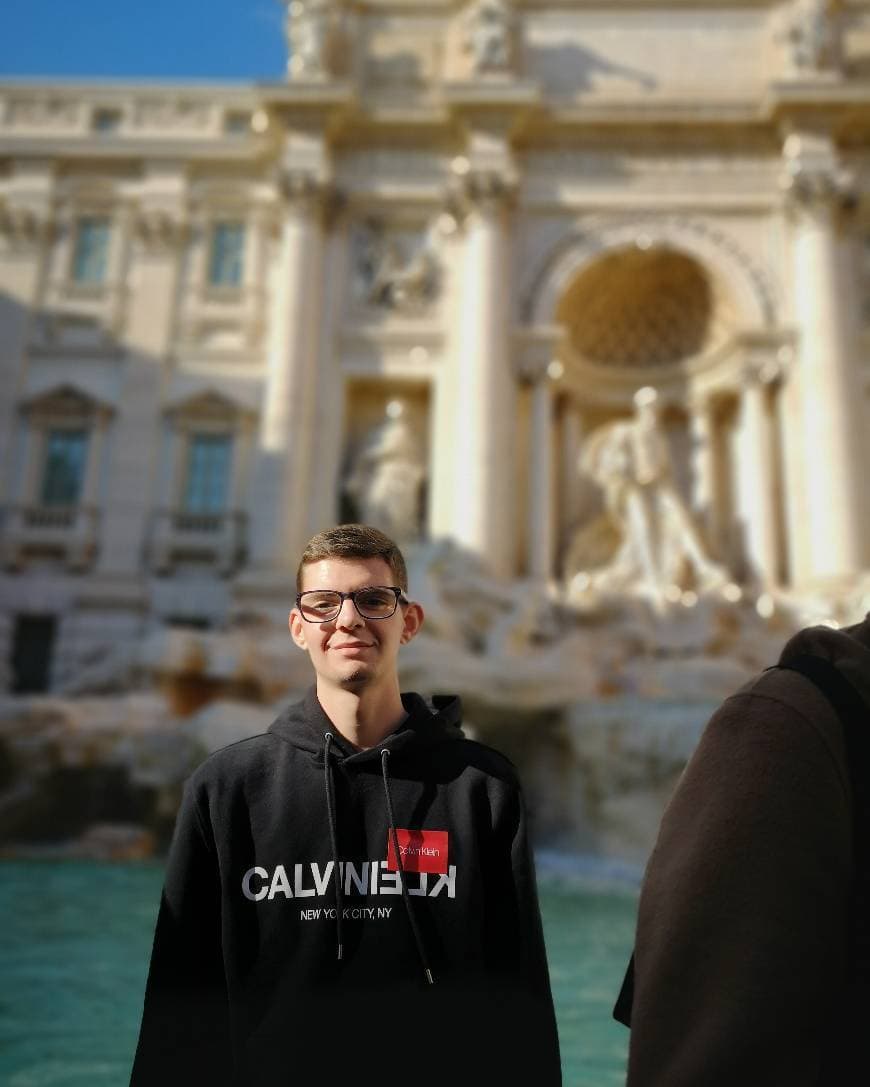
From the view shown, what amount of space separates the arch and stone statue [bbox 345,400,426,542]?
10.5ft

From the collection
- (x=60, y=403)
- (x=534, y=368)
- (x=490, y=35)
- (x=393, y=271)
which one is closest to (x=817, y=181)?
(x=534, y=368)

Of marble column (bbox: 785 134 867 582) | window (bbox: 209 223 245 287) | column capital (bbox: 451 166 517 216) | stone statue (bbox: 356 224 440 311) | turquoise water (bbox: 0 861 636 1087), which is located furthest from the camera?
window (bbox: 209 223 245 287)

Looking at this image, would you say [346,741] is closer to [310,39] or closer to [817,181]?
[817,181]

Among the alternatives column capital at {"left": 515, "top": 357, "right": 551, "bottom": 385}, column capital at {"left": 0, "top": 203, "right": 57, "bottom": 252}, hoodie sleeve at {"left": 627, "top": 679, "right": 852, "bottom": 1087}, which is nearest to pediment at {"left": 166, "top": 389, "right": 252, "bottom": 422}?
column capital at {"left": 0, "top": 203, "right": 57, "bottom": 252}

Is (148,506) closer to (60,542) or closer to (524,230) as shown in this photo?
(60,542)

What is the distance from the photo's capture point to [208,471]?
18109 millimetres

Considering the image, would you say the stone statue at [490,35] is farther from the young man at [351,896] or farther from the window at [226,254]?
the young man at [351,896]

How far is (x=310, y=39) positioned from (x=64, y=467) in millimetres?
9305

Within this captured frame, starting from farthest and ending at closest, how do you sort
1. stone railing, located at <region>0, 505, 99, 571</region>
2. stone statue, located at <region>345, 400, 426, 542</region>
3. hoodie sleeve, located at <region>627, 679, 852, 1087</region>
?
stone railing, located at <region>0, 505, 99, 571</region>, stone statue, located at <region>345, 400, 426, 542</region>, hoodie sleeve, located at <region>627, 679, 852, 1087</region>

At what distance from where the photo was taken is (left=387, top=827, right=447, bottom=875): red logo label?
1.80 meters

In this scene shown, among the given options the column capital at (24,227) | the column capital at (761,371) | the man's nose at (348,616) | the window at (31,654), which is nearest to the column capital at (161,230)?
the column capital at (24,227)

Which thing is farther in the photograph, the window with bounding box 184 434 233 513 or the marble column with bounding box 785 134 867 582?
the window with bounding box 184 434 233 513

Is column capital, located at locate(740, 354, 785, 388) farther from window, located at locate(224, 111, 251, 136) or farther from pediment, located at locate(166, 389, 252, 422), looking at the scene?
window, located at locate(224, 111, 251, 136)

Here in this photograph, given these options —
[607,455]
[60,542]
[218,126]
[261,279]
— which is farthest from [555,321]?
[60,542]
